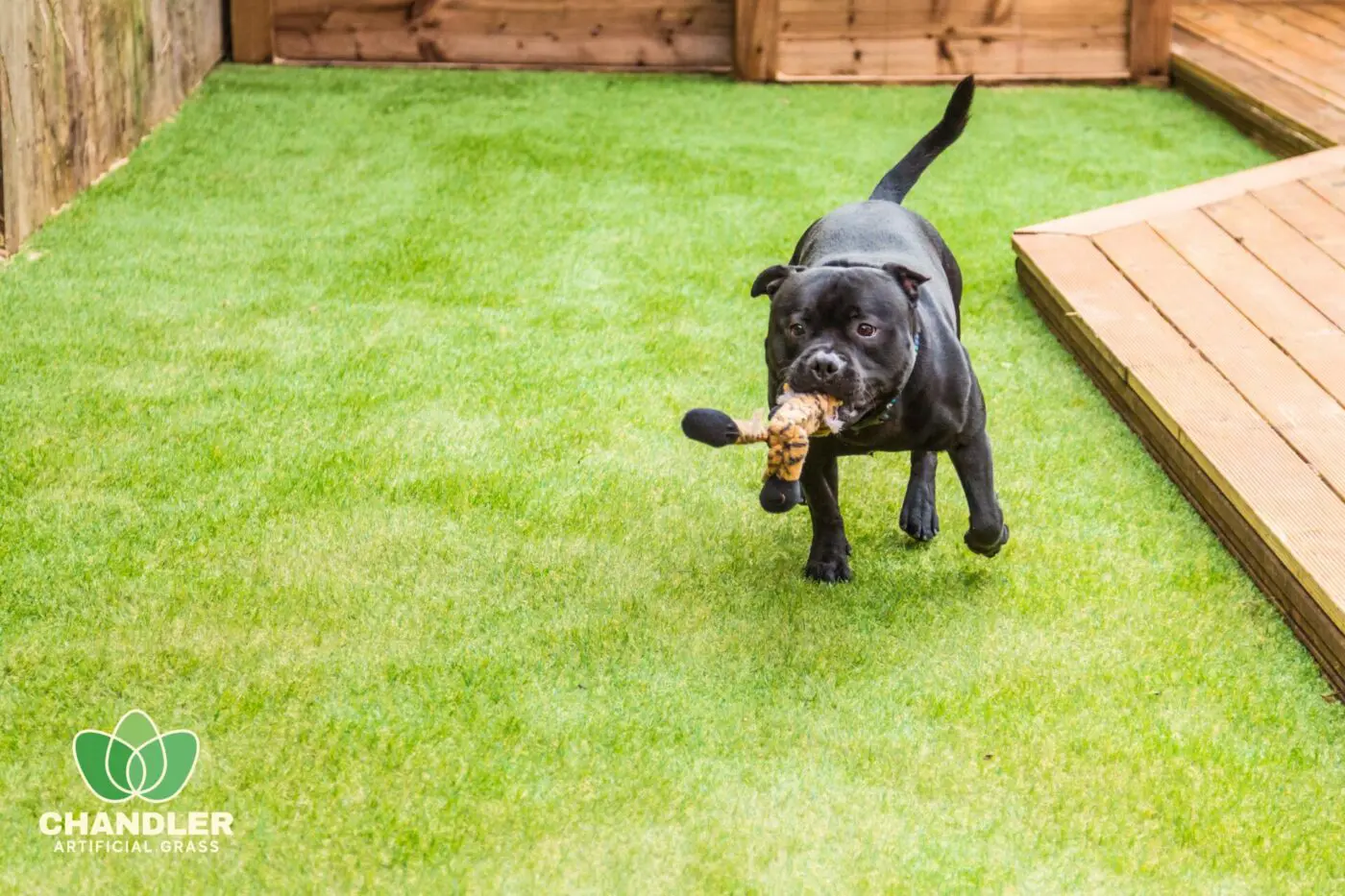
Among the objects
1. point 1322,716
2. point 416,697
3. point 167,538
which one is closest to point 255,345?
point 167,538

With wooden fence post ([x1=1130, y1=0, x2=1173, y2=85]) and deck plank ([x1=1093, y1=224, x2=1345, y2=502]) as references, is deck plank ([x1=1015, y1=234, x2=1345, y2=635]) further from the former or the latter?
wooden fence post ([x1=1130, y1=0, x2=1173, y2=85])

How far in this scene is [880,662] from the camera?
296 cm

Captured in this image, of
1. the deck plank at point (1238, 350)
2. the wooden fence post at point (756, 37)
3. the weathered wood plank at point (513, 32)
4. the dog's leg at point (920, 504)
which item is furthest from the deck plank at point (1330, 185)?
the weathered wood plank at point (513, 32)

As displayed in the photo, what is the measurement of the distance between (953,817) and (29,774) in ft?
5.29

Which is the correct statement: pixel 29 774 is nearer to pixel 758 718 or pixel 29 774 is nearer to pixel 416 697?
pixel 416 697

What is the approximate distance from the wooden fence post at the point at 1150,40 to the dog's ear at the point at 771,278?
554cm

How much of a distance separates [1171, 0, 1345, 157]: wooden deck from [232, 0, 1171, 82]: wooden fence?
392 mm

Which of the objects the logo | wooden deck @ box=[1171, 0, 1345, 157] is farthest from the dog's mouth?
wooden deck @ box=[1171, 0, 1345, 157]

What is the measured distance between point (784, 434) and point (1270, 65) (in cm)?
596

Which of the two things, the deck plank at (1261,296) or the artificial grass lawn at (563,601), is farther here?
the deck plank at (1261,296)

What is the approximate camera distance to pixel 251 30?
25.2 feet

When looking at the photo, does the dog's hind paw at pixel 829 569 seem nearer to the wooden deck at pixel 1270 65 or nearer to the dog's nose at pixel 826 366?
the dog's nose at pixel 826 366

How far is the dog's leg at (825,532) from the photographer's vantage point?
3.21 m

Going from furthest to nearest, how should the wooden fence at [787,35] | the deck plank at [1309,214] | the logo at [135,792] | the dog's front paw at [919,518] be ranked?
1. the wooden fence at [787,35]
2. the deck plank at [1309,214]
3. the dog's front paw at [919,518]
4. the logo at [135,792]
